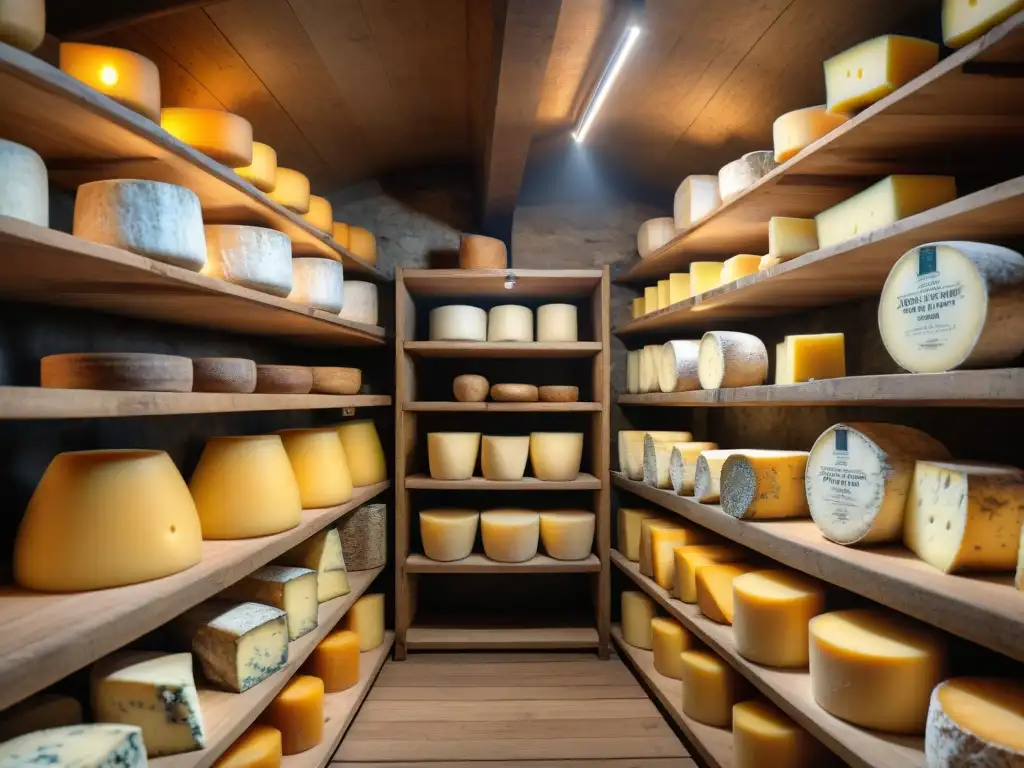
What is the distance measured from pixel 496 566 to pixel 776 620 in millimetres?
1407

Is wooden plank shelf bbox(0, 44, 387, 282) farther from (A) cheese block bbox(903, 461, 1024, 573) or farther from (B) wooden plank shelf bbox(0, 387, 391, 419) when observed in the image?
(A) cheese block bbox(903, 461, 1024, 573)

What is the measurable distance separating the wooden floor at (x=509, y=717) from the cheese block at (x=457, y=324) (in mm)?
1430

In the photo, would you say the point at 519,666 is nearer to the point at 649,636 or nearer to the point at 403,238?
the point at 649,636

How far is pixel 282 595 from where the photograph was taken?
187 cm

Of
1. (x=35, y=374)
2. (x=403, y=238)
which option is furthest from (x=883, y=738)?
(x=403, y=238)

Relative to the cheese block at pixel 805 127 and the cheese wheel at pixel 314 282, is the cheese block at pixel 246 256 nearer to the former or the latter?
the cheese wheel at pixel 314 282

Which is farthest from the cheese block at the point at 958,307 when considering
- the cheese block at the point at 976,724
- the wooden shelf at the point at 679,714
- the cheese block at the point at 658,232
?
the cheese block at the point at 658,232

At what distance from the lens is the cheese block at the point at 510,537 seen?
282cm

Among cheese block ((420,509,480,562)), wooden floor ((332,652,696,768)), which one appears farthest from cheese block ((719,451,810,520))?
cheese block ((420,509,480,562))

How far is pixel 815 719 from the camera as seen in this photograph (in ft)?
4.50

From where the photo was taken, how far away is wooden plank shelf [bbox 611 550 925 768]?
1209 millimetres

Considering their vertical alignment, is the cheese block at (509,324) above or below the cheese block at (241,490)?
above

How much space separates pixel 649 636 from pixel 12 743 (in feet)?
7.41

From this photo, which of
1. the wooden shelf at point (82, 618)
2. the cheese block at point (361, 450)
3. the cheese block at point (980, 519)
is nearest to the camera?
the wooden shelf at point (82, 618)
